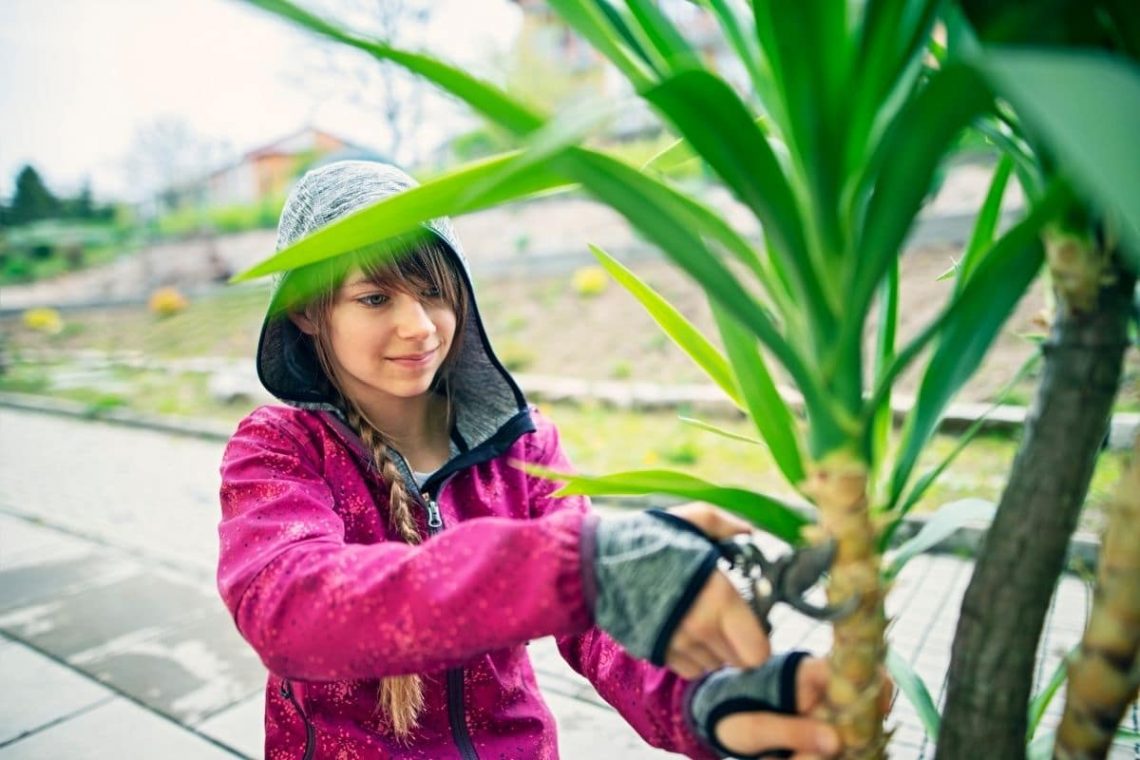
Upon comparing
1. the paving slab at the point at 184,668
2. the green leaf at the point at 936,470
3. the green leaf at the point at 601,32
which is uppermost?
the green leaf at the point at 601,32

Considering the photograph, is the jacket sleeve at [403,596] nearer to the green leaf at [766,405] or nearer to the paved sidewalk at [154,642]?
the green leaf at [766,405]

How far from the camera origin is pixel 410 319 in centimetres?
131

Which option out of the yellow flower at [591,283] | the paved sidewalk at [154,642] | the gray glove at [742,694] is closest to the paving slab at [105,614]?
the paved sidewalk at [154,642]

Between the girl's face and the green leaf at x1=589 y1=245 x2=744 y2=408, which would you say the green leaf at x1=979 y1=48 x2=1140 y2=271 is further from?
the girl's face

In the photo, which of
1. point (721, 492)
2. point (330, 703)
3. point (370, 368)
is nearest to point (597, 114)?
point (721, 492)

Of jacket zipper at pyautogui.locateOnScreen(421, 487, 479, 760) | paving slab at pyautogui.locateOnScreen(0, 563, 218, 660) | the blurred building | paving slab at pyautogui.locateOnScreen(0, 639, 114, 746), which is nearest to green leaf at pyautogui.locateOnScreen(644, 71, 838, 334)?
jacket zipper at pyautogui.locateOnScreen(421, 487, 479, 760)

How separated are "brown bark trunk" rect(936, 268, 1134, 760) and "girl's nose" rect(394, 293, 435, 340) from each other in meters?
0.89

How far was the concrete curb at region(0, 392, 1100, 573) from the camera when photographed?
342 cm

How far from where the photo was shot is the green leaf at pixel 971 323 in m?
0.59

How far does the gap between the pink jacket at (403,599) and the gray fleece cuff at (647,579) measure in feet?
0.08

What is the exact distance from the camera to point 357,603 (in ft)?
2.68

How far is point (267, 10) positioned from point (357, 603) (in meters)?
0.55

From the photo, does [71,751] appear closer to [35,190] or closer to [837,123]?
[837,123]

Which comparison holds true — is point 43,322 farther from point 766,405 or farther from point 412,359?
point 766,405
